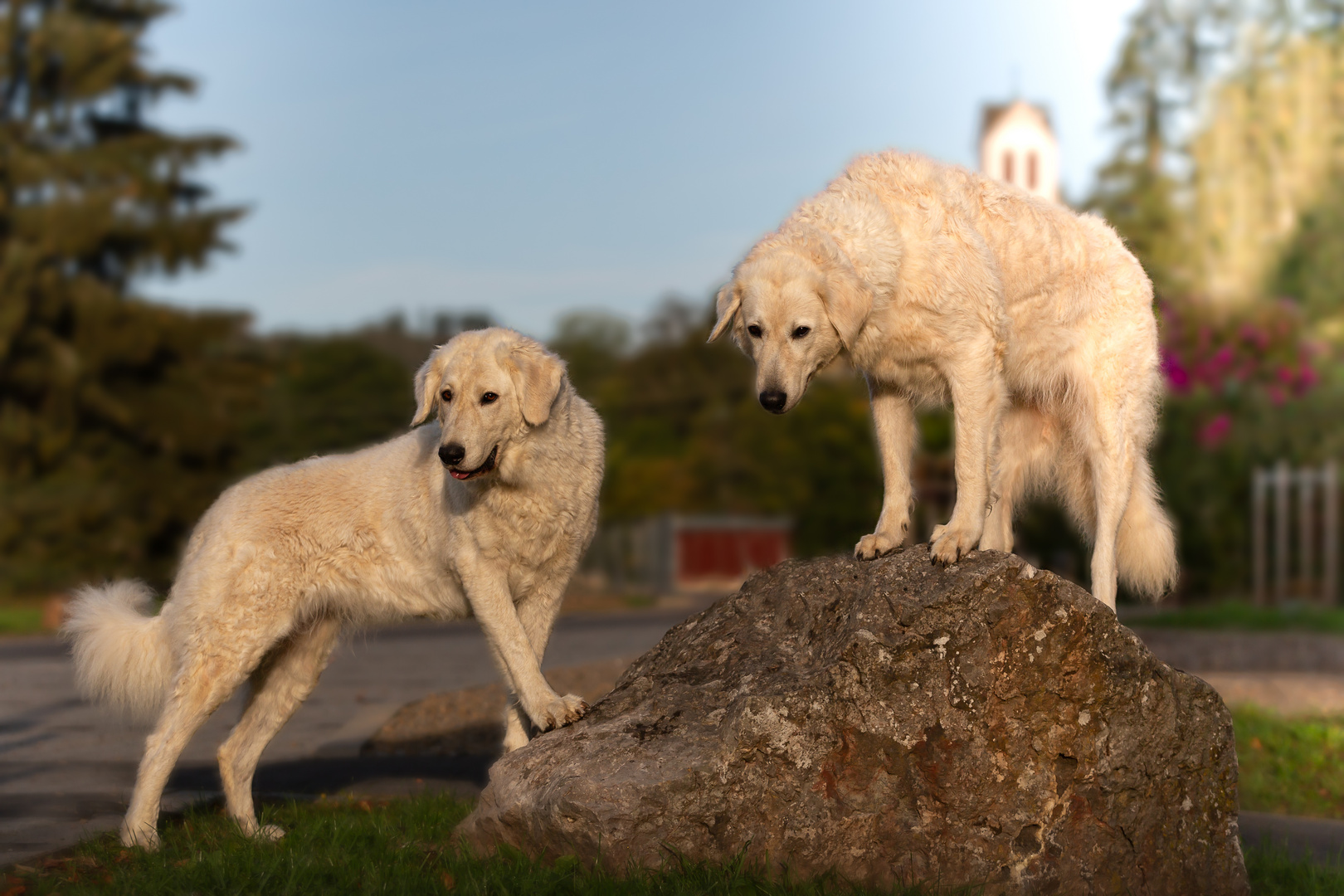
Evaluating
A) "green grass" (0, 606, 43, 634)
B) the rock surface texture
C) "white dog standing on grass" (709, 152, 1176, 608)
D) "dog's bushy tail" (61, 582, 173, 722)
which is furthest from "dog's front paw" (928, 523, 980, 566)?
"green grass" (0, 606, 43, 634)

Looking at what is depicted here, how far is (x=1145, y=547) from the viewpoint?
6359 millimetres

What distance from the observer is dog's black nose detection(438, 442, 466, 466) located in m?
5.39

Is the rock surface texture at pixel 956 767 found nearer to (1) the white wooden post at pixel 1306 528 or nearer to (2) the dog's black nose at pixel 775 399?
(2) the dog's black nose at pixel 775 399

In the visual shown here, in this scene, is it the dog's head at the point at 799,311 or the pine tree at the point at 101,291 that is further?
the pine tree at the point at 101,291

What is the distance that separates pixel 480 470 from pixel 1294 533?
2401 centimetres

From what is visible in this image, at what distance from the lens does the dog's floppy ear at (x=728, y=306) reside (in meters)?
5.30

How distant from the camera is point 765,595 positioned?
5695 mm

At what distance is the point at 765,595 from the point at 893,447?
88cm

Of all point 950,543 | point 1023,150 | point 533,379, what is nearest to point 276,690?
point 533,379

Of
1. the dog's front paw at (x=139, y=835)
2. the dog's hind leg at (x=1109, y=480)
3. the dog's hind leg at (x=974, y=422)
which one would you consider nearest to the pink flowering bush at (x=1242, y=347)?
the dog's hind leg at (x=1109, y=480)

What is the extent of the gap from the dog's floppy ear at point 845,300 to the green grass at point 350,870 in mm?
2098

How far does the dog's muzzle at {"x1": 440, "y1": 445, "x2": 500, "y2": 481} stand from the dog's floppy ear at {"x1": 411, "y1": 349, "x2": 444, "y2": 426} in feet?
0.91

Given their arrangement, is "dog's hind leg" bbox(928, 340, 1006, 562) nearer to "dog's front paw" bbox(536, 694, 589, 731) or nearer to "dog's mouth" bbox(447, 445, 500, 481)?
"dog's front paw" bbox(536, 694, 589, 731)

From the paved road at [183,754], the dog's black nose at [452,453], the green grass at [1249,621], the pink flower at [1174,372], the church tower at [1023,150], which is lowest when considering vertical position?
the green grass at [1249,621]
